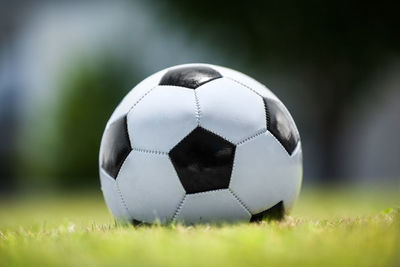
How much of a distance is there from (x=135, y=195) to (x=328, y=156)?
15040 mm

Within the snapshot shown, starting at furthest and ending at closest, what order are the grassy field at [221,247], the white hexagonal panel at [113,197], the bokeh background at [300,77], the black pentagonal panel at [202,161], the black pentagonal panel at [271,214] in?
the bokeh background at [300,77] < the white hexagonal panel at [113,197] < the black pentagonal panel at [271,214] < the black pentagonal panel at [202,161] < the grassy field at [221,247]

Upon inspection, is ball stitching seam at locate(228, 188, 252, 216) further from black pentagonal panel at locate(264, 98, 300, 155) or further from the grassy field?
black pentagonal panel at locate(264, 98, 300, 155)

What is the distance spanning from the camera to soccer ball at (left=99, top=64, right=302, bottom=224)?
9.36ft

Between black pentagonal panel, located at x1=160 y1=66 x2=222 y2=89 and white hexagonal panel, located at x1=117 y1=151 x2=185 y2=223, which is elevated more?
black pentagonal panel, located at x1=160 y1=66 x2=222 y2=89

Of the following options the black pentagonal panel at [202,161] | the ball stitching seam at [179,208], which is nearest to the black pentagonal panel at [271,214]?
the black pentagonal panel at [202,161]

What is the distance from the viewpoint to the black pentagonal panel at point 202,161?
9.27 ft

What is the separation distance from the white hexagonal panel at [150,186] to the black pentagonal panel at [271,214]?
18.9 inches

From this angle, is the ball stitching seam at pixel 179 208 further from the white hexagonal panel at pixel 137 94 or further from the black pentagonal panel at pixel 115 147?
the white hexagonal panel at pixel 137 94

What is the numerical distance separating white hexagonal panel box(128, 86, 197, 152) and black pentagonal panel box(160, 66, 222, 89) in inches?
2.2

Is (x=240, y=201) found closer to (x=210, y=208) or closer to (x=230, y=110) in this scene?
(x=210, y=208)

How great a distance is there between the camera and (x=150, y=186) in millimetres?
2900

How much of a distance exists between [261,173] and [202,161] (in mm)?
360

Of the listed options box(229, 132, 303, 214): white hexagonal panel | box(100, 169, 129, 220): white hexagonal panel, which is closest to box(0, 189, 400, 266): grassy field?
box(229, 132, 303, 214): white hexagonal panel

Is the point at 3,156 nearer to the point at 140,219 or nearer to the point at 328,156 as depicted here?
the point at 328,156
